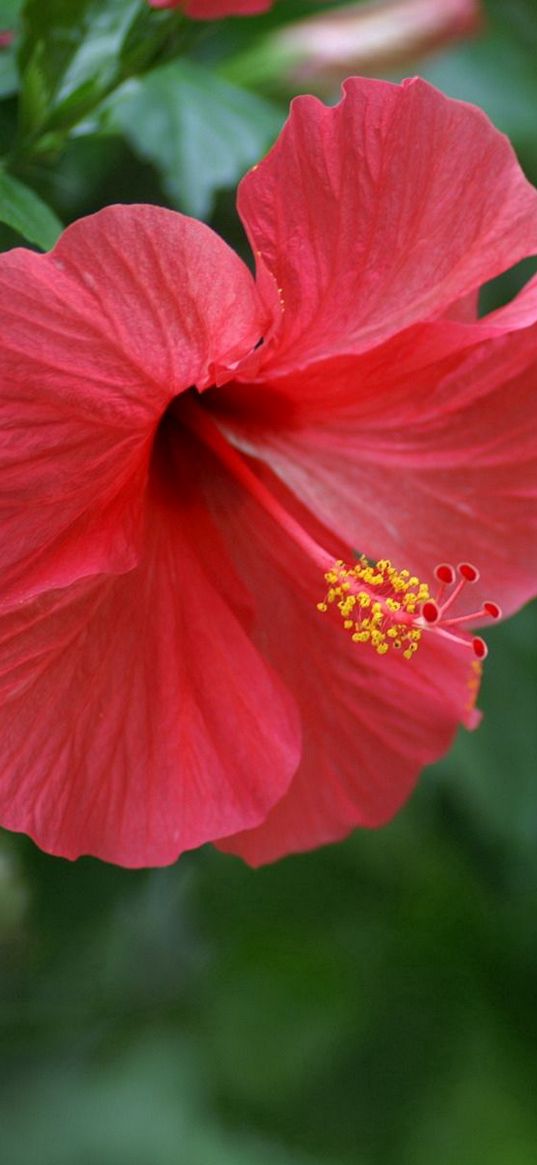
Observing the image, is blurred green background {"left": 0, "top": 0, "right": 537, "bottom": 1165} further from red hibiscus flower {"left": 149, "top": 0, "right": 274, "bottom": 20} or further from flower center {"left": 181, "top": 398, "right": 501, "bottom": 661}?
flower center {"left": 181, "top": 398, "right": 501, "bottom": 661}

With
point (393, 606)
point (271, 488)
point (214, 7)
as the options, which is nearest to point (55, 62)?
point (214, 7)

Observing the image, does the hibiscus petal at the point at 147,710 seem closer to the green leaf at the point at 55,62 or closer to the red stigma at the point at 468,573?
the red stigma at the point at 468,573

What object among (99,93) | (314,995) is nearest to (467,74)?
(99,93)

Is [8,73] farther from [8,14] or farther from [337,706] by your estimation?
[337,706]

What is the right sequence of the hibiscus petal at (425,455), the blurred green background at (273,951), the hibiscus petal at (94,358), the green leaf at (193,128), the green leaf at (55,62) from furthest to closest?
the blurred green background at (273,951) < the green leaf at (193,128) < the hibiscus petal at (425,455) < the green leaf at (55,62) < the hibiscus petal at (94,358)

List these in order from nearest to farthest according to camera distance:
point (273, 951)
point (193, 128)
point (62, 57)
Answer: point (62, 57), point (193, 128), point (273, 951)

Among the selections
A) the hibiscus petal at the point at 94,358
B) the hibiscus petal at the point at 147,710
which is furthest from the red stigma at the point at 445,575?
the hibiscus petal at the point at 94,358

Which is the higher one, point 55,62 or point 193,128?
point 55,62

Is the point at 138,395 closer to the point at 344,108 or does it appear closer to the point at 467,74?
the point at 344,108
